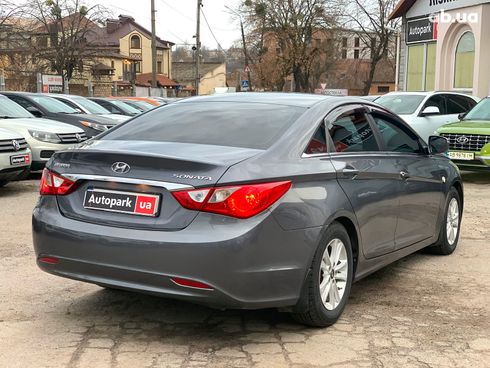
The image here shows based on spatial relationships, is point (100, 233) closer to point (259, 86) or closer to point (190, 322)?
point (190, 322)

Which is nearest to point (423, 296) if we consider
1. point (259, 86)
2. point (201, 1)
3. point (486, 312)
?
point (486, 312)

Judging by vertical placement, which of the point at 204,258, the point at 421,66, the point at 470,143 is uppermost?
the point at 421,66

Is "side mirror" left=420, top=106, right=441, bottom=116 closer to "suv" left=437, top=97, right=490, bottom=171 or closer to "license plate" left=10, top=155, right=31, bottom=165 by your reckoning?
"suv" left=437, top=97, right=490, bottom=171

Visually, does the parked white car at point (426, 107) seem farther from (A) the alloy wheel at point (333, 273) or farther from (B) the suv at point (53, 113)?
(A) the alloy wheel at point (333, 273)

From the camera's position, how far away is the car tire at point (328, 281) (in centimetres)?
377

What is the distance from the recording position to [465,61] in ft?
78.2

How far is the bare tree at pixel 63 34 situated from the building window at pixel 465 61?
23625mm

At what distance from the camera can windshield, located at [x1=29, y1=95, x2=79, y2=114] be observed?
13.1m

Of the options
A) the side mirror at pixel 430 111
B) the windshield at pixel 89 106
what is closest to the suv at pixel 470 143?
the side mirror at pixel 430 111

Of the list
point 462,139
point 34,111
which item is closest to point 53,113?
point 34,111

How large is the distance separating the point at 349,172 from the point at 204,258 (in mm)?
1331

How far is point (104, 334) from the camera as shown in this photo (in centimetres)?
386

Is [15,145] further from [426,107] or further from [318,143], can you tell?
[426,107]

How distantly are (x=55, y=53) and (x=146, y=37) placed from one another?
36790 mm
